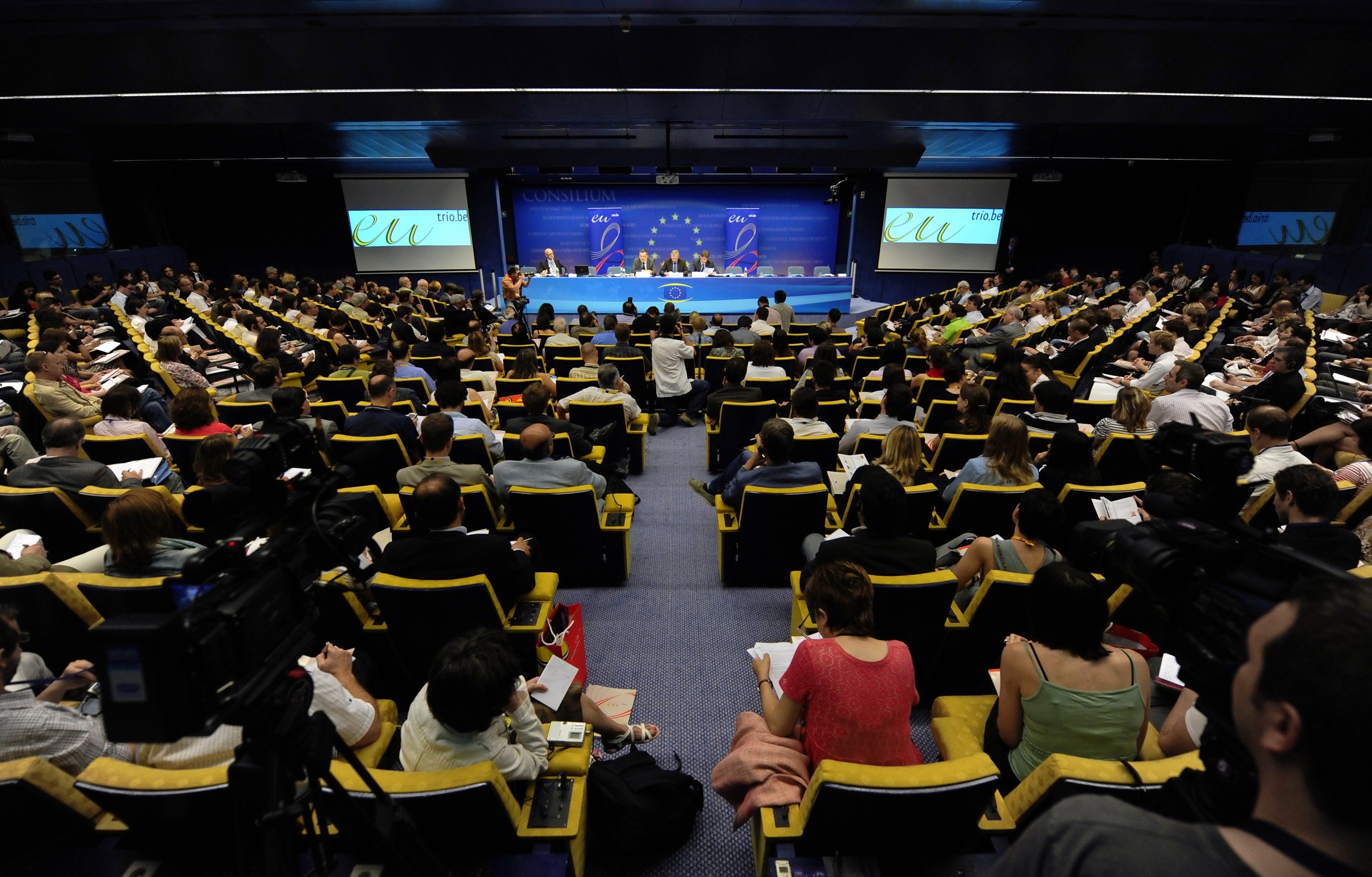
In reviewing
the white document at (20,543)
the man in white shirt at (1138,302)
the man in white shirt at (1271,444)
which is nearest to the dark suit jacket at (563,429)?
the white document at (20,543)

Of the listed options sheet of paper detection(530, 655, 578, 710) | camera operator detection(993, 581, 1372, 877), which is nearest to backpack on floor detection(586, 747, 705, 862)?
sheet of paper detection(530, 655, 578, 710)

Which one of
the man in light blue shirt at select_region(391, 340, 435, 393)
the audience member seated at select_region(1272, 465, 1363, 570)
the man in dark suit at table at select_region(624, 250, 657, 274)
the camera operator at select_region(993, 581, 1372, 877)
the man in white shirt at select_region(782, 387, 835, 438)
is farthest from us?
the man in dark suit at table at select_region(624, 250, 657, 274)

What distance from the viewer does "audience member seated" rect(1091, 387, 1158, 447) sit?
3.51 meters

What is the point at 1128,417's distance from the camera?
355 cm

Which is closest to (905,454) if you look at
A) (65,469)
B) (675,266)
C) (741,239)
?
(65,469)

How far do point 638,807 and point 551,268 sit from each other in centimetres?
1370

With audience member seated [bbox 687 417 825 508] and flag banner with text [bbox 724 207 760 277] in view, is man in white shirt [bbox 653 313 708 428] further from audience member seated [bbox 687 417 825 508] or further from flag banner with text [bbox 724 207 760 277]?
flag banner with text [bbox 724 207 760 277]

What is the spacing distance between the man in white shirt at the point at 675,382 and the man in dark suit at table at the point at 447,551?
3.92m

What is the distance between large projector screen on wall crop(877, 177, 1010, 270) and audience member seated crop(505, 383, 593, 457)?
13968 mm

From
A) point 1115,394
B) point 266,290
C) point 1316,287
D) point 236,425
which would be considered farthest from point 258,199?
point 1316,287

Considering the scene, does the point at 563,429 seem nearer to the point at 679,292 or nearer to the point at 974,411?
the point at 974,411

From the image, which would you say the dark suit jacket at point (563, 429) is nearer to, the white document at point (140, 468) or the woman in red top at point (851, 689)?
the white document at point (140, 468)

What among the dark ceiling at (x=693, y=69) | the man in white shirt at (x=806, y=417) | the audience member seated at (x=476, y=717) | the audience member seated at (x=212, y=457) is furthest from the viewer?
the dark ceiling at (x=693, y=69)

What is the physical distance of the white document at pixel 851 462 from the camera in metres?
3.52
